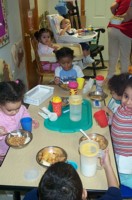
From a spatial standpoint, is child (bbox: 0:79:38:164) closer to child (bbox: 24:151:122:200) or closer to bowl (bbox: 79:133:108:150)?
bowl (bbox: 79:133:108:150)

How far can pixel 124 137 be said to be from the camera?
4.71ft

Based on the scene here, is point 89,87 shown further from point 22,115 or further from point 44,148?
point 44,148

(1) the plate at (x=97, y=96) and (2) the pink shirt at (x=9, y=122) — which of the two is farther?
(1) the plate at (x=97, y=96)

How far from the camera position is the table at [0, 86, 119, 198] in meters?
1.10

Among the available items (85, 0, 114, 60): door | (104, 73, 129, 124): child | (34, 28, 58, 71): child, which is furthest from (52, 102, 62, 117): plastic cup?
(85, 0, 114, 60): door

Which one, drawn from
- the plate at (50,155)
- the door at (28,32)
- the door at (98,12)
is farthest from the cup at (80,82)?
the door at (98,12)

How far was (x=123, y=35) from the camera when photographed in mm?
3059

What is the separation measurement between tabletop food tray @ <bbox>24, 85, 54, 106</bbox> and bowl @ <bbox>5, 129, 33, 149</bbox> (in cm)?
44

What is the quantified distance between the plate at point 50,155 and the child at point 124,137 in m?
0.38

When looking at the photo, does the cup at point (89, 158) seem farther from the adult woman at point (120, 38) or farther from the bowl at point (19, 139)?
the adult woman at point (120, 38)

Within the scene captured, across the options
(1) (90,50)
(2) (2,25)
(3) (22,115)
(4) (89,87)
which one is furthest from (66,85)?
(1) (90,50)

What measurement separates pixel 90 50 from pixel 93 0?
1.21 metres

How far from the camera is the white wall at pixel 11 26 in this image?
2915mm

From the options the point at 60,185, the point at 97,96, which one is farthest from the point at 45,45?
the point at 60,185
